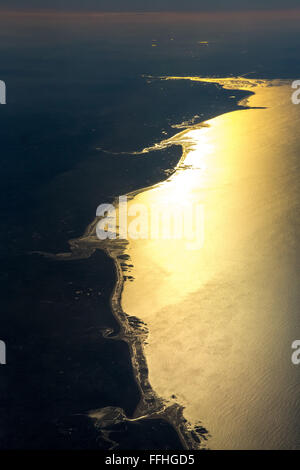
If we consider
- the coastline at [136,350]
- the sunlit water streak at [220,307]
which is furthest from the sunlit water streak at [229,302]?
the coastline at [136,350]

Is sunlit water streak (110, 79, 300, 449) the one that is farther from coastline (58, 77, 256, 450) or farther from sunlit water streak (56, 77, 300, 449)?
coastline (58, 77, 256, 450)

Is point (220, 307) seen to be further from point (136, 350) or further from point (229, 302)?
point (136, 350)

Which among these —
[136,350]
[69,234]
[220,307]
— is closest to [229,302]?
[220,307]

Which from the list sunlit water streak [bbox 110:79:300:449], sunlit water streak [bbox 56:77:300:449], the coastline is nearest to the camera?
the coastline

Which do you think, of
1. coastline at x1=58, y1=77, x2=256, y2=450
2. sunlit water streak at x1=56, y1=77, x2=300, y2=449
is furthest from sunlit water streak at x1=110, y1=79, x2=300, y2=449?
coastline at x1=58, y1=77, x2=256, y2=450

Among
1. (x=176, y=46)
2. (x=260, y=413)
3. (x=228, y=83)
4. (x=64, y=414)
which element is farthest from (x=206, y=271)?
(x=176, y=46)

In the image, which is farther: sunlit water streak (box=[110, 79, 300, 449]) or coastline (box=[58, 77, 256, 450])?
sunlit water streak (box=[110, 79, 300, 449])

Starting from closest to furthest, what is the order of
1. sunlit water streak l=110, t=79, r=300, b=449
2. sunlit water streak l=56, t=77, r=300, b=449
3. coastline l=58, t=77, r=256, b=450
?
coastline l=58, t=77, r=256, b=450 → sunlit water streak l=56, t=77, r=300, b=449 → sunlit water streak l=110, t=79, r=300, b=449
